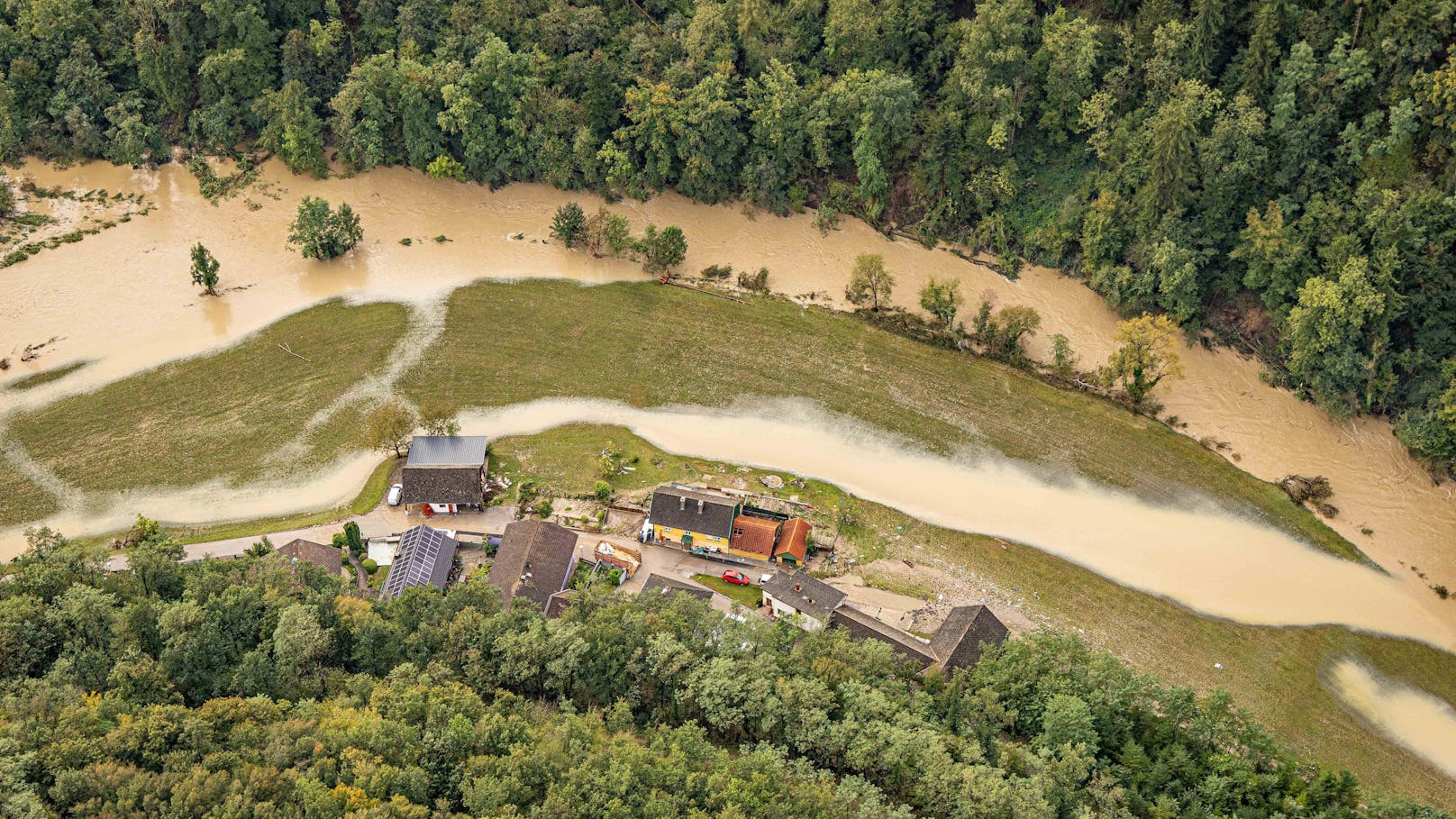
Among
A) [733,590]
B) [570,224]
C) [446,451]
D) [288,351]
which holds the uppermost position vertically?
[570,224]


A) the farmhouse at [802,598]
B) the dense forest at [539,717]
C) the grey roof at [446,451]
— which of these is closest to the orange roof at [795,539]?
the farmhouse at [802,598]

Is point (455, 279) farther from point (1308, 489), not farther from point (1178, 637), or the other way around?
point (1308, 489)

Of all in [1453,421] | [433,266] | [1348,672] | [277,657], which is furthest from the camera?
[433,266]

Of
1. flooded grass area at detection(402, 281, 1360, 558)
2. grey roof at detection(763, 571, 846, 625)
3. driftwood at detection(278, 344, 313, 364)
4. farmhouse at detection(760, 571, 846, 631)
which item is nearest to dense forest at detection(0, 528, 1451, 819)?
farmhouse at detection(760, 571, 846, 631)

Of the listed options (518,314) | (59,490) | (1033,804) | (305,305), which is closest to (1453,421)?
(1033,804)

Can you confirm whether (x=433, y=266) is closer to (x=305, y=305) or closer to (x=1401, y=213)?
(x=305, y=305)

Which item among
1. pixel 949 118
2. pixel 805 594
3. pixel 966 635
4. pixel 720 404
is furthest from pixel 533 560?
pixel 949 118
